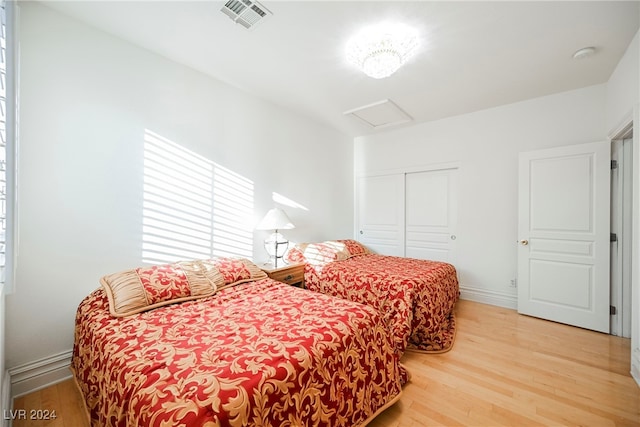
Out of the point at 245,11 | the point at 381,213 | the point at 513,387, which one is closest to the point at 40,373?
the point at 245,11

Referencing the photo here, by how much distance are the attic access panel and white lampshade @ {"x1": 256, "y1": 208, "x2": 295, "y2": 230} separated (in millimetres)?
1725

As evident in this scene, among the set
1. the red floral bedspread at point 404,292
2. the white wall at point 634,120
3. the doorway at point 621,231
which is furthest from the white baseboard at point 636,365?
the red floral bedspread at point 404,292

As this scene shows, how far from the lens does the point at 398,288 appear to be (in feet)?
7.77

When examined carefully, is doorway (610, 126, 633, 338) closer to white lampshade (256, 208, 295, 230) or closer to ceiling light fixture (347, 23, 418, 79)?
ceiling light fixture (347, 23, 418, 79)

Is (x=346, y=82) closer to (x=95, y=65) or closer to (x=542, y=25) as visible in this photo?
(x=542, y=25)

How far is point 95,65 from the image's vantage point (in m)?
1.98

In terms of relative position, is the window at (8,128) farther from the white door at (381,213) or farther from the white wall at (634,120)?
the white door at (381,213)

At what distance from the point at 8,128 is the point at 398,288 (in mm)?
2617

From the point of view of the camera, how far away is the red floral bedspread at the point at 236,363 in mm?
908

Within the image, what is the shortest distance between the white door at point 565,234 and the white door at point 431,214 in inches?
32.8

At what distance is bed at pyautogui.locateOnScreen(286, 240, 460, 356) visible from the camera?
2303 millimetres

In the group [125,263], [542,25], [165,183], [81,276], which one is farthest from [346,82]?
[81,276]

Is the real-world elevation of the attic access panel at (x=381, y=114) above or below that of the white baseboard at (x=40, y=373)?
above

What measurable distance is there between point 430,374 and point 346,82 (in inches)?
110
